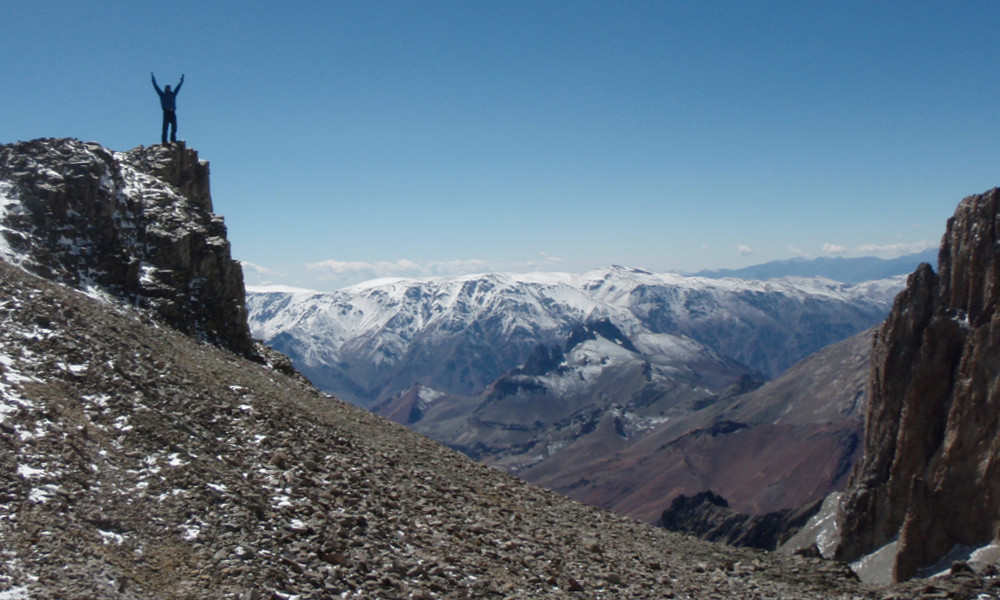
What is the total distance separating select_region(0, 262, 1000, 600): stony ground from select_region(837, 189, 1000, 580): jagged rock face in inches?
1505

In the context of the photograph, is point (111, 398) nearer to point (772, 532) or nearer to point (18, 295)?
point (18, 295)

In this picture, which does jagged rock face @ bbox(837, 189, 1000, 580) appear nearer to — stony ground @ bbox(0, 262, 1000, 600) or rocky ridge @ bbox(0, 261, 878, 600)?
rocky ridge @ bbox(0, 261, 878, 600)

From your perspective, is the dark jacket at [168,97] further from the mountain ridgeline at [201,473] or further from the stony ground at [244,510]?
the stony ground at [244,510]

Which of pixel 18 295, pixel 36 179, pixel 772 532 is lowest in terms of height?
pixel 772 532

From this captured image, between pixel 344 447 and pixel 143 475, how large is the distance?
346 inches

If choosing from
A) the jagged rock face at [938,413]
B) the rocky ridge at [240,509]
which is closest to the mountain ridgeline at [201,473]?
the rocky ridge at [240,509]

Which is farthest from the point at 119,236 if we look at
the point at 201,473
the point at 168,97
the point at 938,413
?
the point at 938,413

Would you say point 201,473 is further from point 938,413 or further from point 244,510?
point 938,413

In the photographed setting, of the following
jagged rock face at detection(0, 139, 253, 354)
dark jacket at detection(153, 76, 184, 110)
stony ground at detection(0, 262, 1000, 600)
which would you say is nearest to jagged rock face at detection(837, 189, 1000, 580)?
stony ground at detection(0, 262, 1000, 600)

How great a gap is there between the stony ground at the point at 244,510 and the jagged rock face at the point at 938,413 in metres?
38.2

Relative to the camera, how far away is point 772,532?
174 metres

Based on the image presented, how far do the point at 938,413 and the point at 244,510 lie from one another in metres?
65.0

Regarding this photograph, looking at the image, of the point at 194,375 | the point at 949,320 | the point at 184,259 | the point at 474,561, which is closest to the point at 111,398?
the point at 194,375

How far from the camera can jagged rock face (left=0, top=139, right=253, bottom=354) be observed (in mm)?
36594
